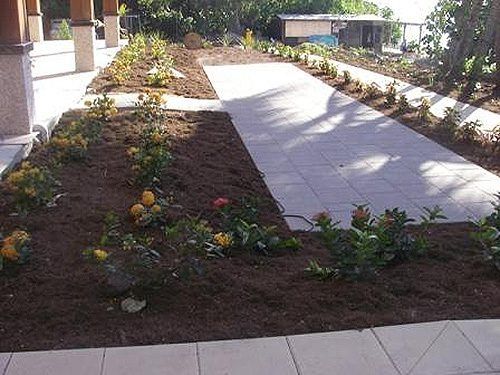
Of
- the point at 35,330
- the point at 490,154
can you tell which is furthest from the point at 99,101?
the point at 35,330

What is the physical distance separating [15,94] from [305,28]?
79.7ft

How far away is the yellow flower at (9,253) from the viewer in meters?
3.44

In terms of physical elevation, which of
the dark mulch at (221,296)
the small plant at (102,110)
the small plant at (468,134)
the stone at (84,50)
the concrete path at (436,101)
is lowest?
the concrete path at (436,101)

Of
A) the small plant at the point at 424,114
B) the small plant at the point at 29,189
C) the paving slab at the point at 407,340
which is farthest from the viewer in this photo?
the small plant at the point at 424,114

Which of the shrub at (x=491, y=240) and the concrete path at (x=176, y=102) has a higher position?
the shrub at (x=491, y=240)

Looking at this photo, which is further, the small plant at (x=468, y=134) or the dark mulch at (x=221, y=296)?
the small plant at (x=468, y=134)

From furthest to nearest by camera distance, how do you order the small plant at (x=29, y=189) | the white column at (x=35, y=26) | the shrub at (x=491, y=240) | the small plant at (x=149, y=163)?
1. the white column at (x=35, y=26)
2. the small plant at (x=149, y=163)
3. the small plant at (x=29, y=189)
4. the shrub at (x=491, y=240)

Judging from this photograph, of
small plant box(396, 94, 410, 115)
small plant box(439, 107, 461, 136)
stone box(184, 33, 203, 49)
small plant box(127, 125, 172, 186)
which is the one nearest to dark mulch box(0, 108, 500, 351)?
small plant box(127, 125, 172, 186)

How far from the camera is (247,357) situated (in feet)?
8.99

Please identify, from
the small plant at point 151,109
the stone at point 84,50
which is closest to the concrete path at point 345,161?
the small plant at point 151,109

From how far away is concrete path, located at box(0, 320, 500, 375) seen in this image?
2.63 m

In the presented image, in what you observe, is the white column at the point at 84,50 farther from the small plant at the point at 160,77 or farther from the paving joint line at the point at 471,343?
the paving joint line at the point at 471,343

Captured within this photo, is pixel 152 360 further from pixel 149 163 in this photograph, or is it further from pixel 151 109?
pixel 151 109

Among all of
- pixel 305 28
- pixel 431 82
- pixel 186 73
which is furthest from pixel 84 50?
pixel 305 28
